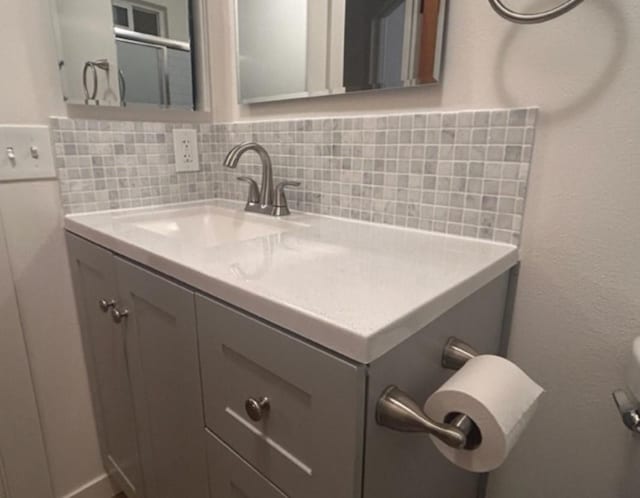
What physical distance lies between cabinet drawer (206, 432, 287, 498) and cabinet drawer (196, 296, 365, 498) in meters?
0.02

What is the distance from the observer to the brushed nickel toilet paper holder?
404 mm

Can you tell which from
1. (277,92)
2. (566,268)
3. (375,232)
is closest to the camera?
(566,268)

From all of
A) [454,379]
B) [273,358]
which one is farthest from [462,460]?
[273,358]

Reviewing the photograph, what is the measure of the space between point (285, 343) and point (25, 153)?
0.86 m

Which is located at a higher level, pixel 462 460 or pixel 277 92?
pixel 277 92

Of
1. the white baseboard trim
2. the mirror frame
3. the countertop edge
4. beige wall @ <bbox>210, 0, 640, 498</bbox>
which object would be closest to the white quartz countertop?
the countertop edge

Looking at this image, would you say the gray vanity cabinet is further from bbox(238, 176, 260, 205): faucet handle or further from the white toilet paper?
the white toilet paper

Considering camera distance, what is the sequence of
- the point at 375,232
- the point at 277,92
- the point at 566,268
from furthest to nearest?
the point at 277,92 → the point at 375,232 → the point at 566,268

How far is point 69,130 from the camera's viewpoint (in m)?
0.97

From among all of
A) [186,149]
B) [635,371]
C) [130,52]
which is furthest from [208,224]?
[635,371]

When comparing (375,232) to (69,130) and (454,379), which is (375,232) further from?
(69,130)

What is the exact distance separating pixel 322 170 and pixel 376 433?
27.4 inches

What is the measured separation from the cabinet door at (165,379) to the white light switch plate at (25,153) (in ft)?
1.22

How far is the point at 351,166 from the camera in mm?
932
